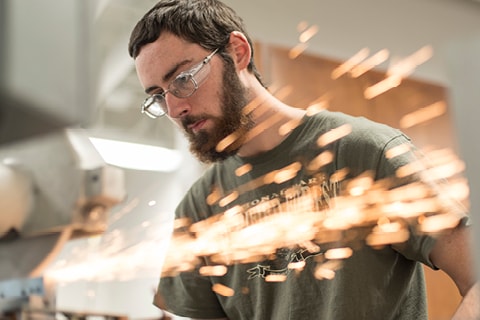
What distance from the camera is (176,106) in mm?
893

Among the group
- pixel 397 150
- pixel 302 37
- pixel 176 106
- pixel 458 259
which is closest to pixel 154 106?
pixel 176 106

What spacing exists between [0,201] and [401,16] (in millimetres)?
760

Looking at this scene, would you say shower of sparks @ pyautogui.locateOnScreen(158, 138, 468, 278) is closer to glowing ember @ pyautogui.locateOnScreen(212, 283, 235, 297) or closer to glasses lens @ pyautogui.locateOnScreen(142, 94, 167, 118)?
glowing ember @ pyautogui.locateOnScreen(212, 283, 235, 297)

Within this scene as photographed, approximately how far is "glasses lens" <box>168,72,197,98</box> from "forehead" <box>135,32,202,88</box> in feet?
0.07

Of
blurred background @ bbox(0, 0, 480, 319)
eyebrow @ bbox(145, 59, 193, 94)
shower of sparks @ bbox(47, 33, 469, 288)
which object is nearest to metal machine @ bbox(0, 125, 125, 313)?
blurred background @ bbox(0, 0, 480, 319)

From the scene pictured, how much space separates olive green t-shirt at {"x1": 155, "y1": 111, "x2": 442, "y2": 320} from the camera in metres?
0.80

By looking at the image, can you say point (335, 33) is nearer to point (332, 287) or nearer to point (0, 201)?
point (332, 287)

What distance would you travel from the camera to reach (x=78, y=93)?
25 cm

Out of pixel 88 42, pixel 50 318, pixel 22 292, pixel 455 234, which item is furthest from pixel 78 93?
pixel 455 234

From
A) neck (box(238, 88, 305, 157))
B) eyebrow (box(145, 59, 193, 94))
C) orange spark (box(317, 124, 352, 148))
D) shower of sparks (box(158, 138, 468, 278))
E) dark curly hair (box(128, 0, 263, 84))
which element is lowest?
shower of sparks (box(158, 138, 468, 278))

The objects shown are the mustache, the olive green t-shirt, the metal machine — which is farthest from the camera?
the mustache

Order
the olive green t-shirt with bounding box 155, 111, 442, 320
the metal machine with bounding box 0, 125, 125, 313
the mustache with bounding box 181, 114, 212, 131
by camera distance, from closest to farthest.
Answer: the metal machine with bounding box 0, 125, 125, 313 → the olive green t-shirt with bounding box 155, 111, 442, 320 → the mustache with bounding box 181, 114, 212, 131

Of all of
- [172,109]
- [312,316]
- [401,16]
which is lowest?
[312,316]

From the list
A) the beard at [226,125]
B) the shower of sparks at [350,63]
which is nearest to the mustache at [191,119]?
the beard at [226,125]
